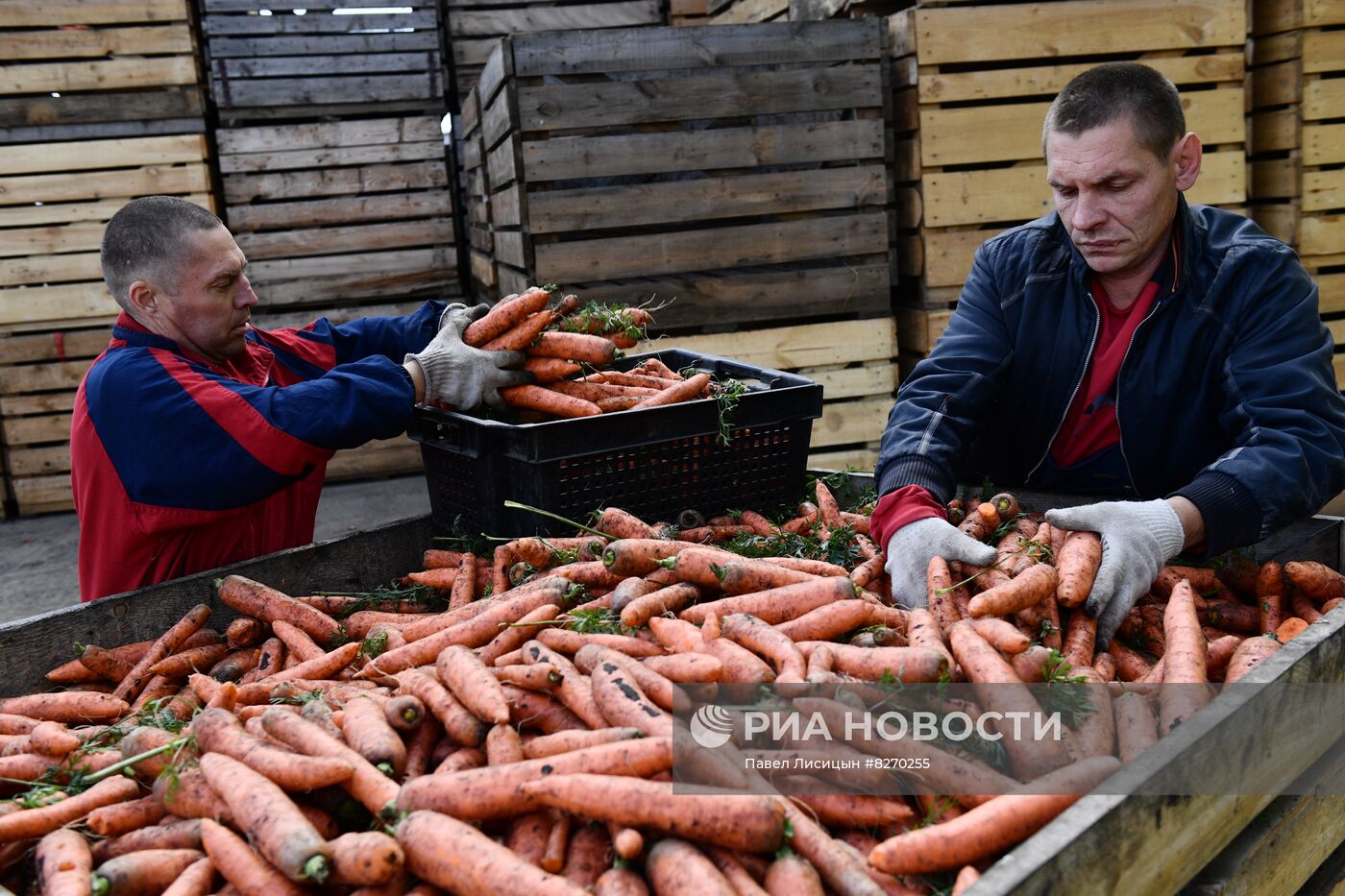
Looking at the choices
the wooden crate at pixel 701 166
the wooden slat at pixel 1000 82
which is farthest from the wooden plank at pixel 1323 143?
the wooden crate at pixel 701 166

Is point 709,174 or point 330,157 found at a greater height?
point 330,157

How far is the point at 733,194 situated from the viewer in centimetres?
589

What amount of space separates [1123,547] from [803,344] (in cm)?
362

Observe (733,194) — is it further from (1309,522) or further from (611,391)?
(1309,522)

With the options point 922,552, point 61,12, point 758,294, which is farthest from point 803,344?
point 61,12

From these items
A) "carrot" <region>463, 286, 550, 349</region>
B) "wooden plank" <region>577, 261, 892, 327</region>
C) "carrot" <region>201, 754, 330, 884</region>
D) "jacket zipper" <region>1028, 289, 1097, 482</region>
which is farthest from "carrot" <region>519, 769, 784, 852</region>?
"wooden plank" <region>577, 261, 892, 327</region>

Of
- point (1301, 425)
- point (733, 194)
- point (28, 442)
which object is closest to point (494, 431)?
point (1301, 425)

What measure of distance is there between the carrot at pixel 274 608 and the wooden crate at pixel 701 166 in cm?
295

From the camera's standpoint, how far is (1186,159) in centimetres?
320

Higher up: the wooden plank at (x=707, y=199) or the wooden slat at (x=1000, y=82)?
the wooden slat at (x=1000, y=82)

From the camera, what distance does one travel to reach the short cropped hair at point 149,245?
3451 mm

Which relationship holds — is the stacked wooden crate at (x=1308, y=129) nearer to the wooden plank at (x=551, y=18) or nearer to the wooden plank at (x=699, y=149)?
the wooden plank at (x=699, y=149)

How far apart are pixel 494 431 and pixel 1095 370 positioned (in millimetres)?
1888

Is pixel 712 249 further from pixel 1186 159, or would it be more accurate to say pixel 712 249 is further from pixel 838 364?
pixel 1186 159
